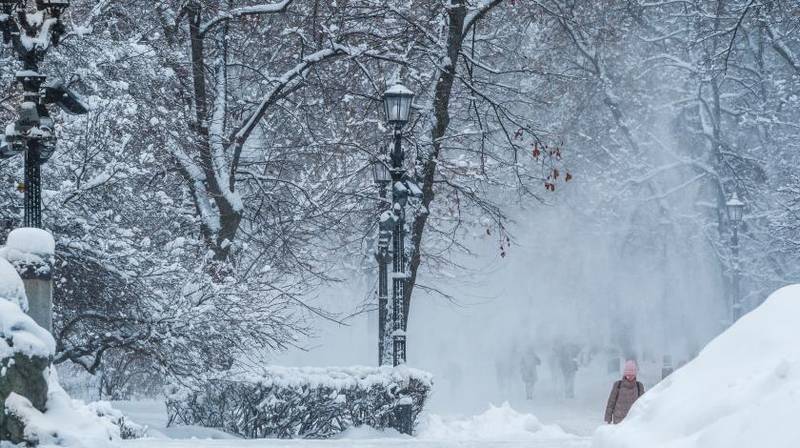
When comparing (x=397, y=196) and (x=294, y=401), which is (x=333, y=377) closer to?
(x=294, y=401)

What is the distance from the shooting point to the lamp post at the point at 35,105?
1295 cm

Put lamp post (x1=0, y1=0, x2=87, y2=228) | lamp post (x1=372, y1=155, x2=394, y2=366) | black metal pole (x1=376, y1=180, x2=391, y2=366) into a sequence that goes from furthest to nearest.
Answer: black metal pole (x1=376, y1=180, x2=391, y2=366)
lamp post (x1=372, y1=155, x2=394, y2=366)
lamp post (x1=0, y1=0, x2=87, y2=228)

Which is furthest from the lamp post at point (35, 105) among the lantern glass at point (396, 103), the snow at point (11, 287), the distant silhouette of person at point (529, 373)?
the distant silhouette of person at point (529, 373)

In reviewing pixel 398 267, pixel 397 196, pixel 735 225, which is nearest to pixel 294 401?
pixel 398 267

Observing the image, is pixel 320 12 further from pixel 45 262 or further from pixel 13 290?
pixel 13 290

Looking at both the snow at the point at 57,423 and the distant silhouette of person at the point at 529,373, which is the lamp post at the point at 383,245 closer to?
the snow at the point at 57,423

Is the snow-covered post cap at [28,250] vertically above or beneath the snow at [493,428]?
above

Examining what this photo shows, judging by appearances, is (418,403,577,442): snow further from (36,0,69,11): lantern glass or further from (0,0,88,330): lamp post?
(36,0,69,11): lantern glass

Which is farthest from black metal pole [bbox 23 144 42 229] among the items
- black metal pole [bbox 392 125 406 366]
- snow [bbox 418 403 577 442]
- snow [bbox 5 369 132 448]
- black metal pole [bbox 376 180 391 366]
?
black metal pole [bbox 376 180 391 366]

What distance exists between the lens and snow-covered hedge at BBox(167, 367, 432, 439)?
1639 centimetres

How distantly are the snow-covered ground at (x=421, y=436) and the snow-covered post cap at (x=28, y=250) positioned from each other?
1.67 metres

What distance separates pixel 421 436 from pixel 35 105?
716cm

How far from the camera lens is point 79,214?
671 inches

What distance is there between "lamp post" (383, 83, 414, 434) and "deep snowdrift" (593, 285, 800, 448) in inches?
331
